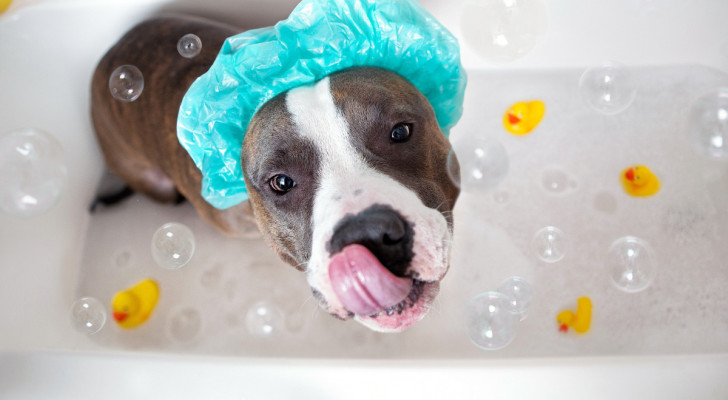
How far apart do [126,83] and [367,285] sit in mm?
1565

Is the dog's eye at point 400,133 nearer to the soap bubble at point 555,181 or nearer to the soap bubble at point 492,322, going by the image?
the soap bubble at point 492,322

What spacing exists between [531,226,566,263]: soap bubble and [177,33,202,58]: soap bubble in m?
1.76

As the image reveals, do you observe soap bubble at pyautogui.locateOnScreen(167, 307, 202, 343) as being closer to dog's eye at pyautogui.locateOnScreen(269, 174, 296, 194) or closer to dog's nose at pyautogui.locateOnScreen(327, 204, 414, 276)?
dog's eye at pyautogui.locateOnScreen(269, 174, 296, 194)

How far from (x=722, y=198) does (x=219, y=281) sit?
2.74 meters

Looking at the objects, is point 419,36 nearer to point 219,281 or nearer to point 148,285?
point 219,281

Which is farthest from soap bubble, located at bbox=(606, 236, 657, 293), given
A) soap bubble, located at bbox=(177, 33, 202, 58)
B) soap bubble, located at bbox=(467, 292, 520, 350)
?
soap bubble, located at bbox=(177, 33, 202, 58)

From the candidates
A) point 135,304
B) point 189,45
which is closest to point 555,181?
point 189,45

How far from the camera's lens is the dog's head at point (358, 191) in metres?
1.54

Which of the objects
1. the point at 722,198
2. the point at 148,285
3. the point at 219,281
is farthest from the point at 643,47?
the point at 148,285

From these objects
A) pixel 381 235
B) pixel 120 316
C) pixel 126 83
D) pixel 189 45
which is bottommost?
pixel 120 316

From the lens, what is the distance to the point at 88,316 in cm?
254

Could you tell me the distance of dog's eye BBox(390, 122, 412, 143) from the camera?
186cm

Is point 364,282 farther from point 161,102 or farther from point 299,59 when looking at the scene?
point 161,102

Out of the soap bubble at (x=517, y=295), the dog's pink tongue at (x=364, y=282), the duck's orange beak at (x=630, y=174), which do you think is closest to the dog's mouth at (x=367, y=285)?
the dog's pink tongue at (x=364, y=282)
